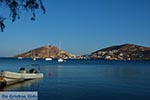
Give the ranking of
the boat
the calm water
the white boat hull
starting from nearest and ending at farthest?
the calm water
the boat
the white boat hull

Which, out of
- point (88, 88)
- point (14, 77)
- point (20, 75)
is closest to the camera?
point (88, 88)

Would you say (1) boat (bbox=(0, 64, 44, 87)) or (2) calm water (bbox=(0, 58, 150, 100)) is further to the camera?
(1) boat (bbox=(0, 64, 44, 87))

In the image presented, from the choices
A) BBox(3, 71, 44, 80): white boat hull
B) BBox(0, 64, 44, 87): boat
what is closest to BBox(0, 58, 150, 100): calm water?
BBox(0, 64, 44, 87): boat

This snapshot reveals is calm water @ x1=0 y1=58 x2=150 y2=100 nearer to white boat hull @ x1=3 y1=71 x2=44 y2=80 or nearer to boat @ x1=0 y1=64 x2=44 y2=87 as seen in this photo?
boat @ x1=0 y1=64 x2=44 y2=87

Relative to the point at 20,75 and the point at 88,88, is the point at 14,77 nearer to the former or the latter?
the point at 20,75

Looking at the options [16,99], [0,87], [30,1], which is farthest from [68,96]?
[30,1]

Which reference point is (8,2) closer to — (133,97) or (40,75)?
(133,97)

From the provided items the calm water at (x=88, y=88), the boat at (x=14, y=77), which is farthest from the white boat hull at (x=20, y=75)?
the calm water at (x=88, y=88)

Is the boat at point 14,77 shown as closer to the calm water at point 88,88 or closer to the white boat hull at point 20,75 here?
the white boat hull at point 20,75

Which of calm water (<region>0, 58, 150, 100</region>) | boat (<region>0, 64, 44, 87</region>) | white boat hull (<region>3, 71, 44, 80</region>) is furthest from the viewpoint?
white boat hull (<region>3, 71, 44, 80</region>)

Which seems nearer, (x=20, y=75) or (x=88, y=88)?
(x=88, y=88)

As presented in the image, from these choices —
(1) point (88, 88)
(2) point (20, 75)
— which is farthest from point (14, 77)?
(1) point (88, 88)

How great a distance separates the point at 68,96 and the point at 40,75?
116 ft

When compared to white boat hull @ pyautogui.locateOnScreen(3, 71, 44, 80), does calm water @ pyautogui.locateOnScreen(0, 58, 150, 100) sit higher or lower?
lower
